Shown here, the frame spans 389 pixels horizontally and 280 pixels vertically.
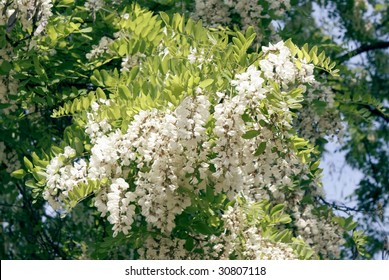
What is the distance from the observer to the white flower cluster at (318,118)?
6062mm

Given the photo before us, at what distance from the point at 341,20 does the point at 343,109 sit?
304cm

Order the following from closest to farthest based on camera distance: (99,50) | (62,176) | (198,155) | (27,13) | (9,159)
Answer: (198,155)
(62,176)
(27,13)
(99,50)
(9,159)

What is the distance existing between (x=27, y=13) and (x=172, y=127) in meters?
1.70

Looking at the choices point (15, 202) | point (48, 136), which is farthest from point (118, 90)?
point (15, 202)

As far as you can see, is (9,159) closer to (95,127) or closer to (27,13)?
(27,13)

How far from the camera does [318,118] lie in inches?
240

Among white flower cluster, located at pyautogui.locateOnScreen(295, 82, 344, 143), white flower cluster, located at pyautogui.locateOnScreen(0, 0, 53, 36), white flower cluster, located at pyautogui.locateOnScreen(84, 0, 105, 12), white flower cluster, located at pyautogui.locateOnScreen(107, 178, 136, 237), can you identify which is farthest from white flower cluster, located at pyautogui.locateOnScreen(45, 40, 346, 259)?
white flower cluster, located at pyautogui.locateOnScreen(295, 82, 344, 143)

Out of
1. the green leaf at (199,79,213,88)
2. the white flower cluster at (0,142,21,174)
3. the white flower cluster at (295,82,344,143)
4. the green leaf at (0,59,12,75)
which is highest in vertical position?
the green leaf at (199,79,213,88)

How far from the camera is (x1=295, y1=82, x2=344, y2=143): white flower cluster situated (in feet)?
19.9

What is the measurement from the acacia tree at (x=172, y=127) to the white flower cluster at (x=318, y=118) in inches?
1.8

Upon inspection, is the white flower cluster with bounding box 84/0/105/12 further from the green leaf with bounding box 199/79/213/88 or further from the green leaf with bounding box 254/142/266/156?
the green leaf with bounding box 254/142/266/156

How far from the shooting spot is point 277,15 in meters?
5.87

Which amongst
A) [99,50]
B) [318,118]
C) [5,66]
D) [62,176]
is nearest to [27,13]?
[5,66]

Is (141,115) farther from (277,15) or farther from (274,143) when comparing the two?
(277,15)
